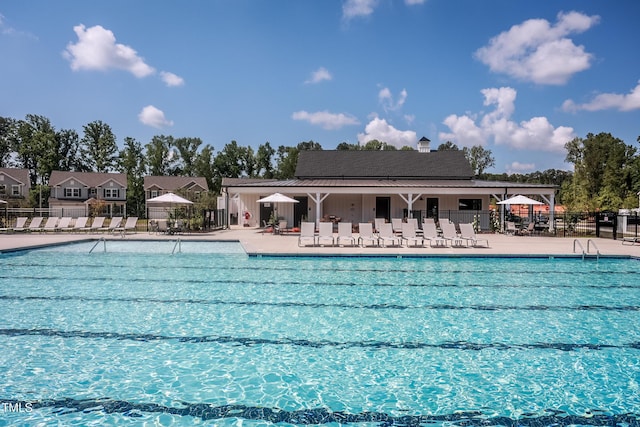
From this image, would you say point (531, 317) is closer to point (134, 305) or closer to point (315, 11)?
point (134, 305)

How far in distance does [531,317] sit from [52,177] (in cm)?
5796

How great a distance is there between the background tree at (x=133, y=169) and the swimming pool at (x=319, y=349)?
153 ft

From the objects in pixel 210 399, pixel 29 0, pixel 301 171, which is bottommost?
pixel 210 399

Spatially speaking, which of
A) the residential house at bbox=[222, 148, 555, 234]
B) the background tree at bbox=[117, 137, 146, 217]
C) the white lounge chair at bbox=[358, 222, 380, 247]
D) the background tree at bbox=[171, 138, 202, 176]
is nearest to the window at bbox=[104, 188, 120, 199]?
the background tree at bbox=[117, 137, 146, 217]

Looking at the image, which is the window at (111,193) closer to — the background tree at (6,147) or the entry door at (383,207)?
the background tree at (6,147)

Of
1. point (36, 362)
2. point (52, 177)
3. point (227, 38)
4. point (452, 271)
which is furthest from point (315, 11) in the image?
point (52, 177)

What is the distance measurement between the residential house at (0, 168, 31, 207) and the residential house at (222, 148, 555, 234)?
125 feet

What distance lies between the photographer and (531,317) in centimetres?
722

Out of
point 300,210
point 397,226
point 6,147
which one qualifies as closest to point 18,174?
point 6,147

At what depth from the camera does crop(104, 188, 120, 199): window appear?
54125 millimetres

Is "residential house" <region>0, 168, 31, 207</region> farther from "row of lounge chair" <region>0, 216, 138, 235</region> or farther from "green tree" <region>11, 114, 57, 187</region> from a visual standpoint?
"row of lounge chair" <region>0, 216, 138, 235</region>

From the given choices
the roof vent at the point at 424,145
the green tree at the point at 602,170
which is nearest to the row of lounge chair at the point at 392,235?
the roof vent at the point at 424,145

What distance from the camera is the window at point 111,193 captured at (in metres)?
54.1

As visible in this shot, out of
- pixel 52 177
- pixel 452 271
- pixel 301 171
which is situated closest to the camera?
pixel 452 271
